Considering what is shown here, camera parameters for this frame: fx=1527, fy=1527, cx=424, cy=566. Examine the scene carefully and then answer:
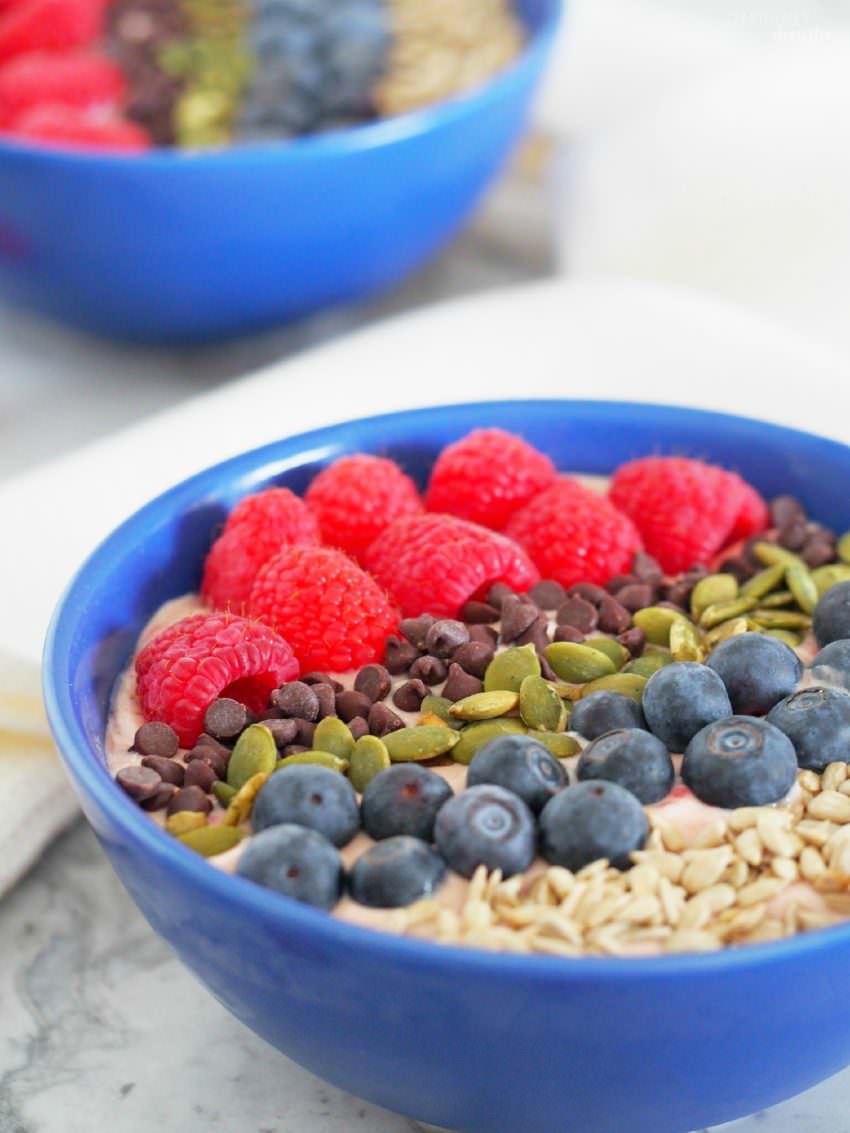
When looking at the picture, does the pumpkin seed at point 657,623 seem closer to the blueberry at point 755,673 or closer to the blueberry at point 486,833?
the blueberry at point 755,673

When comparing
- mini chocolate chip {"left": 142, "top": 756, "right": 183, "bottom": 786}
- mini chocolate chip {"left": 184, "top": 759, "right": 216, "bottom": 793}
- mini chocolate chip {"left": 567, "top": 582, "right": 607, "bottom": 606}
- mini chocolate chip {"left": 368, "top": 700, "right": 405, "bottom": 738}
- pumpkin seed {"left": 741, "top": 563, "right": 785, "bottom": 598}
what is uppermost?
pumpkin seed {"left": 741, "top": 563, "right": 785, "bottom": 598}

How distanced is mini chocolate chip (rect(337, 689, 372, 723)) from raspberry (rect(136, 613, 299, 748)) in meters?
0.05

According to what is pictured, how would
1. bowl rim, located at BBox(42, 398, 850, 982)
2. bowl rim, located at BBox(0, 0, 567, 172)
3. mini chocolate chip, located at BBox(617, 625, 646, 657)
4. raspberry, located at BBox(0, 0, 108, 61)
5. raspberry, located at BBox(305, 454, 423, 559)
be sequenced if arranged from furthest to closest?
raspberry, located at BBox(0, 0, 108, 61)
bowl rim, located at BBox(0, 0, 567, 172)
raspberry, located at BBox(305, 454, 423, 559)
mini chocolate chip, located at BBox(617, 625, 646, 657)
bowl rim, located at BBox(42, 398, 850, 982)

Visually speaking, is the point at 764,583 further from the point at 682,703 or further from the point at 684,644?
the point at 682,703

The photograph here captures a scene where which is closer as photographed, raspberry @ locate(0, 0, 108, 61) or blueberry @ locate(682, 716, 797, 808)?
blueberry @ locate(682, 716, 797, 808)

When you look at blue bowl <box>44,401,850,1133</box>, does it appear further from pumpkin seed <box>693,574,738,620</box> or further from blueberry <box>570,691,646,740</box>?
pumpkin seed <box>693,574,738,620</box>

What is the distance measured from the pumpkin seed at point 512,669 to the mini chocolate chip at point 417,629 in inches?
2.2

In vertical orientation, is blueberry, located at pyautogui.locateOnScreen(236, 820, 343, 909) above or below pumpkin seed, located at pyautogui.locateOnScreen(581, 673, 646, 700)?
below

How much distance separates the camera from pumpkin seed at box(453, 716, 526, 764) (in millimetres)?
855

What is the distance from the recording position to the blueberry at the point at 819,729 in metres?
0.83

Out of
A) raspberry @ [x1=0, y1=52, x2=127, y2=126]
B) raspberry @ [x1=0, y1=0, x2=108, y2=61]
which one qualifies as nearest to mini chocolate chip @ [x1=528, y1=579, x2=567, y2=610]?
raspberry @ [x1=0, y1=52, x2=127, y2=126]

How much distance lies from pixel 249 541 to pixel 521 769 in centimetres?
31

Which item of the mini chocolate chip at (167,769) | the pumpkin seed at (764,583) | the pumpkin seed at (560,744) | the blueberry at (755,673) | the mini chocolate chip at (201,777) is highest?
the blueberry at (755,673)

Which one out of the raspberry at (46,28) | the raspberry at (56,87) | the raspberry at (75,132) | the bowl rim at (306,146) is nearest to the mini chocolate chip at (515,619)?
the bowl rim at (306,146)
